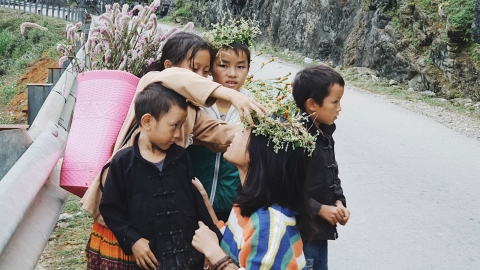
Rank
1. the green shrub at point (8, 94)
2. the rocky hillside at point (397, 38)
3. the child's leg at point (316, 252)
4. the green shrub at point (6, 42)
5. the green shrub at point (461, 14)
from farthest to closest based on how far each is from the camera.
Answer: the green shrub at point (6, 42)
the green shrub at point (8, 94)
the rocky hillside at point (397, 38)
the green shrub at point (461, 14)
the child's leg at point (316, 252)

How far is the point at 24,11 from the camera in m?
39.5

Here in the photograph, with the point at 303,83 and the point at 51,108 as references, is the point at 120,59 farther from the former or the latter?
the point at 303,83

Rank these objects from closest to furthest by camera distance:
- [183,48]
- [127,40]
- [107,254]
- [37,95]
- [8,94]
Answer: [107,254] < [183,48] < [127,40] < [37,95] < [8,94]

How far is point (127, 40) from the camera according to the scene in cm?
365

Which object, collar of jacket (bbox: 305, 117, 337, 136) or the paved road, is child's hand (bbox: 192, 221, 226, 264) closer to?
collar of jacket (bbox: 305, 117, 337, 136)

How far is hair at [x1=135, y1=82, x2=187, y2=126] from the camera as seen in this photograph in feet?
8.14

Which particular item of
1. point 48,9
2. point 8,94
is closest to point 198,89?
point 8,94

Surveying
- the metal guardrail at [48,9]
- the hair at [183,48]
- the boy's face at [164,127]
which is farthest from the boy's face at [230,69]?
the metal guardrail at [48,9]

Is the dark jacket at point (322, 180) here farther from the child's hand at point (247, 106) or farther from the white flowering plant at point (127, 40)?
the white flowering plant at point (127, 40)

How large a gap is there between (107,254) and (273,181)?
2.84 ft

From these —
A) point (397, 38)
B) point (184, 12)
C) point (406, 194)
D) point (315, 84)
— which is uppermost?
point (315, 84)

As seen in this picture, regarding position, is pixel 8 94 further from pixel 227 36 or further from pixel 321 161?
pixel 321 161

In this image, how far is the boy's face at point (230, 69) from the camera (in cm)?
328

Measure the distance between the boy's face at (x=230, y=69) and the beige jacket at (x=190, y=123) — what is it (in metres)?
0.46
